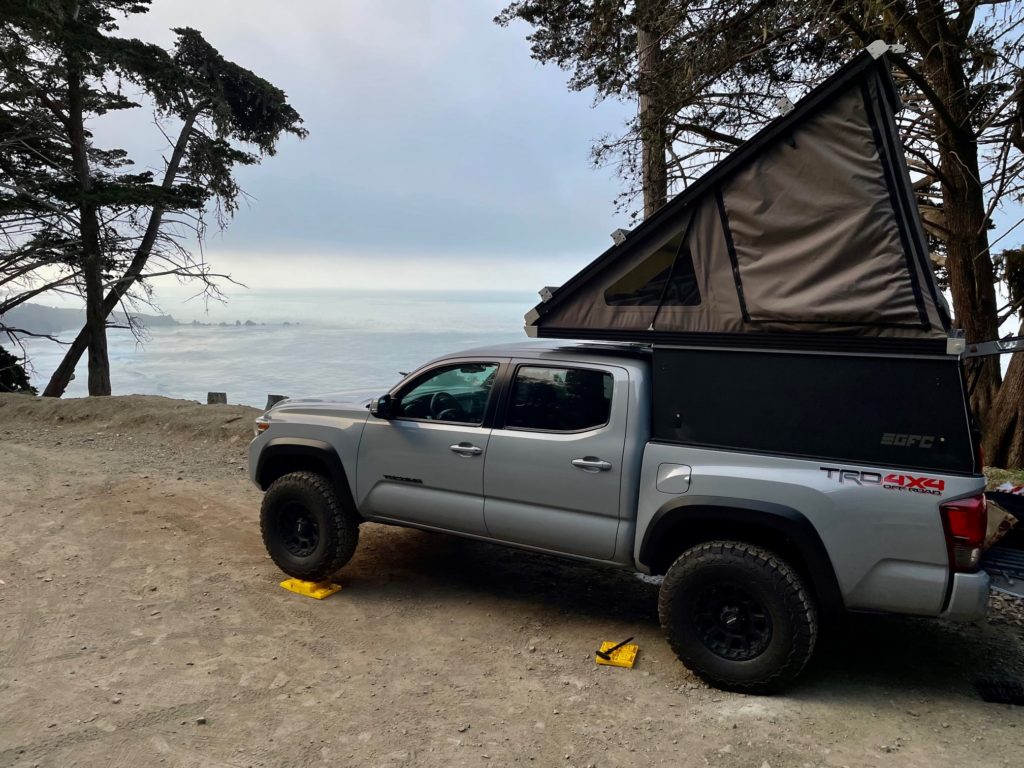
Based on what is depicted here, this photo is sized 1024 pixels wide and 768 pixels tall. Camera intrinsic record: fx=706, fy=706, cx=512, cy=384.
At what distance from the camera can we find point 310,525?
5.21m

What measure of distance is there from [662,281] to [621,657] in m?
2.22

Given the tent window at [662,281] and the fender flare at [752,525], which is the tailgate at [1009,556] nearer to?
the fender flare at [752,525]

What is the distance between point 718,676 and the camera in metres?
3.72

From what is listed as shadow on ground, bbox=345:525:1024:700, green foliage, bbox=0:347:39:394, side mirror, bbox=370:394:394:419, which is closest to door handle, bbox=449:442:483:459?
side mirror, bbox=370:394:394:419

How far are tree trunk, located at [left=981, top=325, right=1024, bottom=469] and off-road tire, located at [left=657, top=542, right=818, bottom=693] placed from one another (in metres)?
7.90

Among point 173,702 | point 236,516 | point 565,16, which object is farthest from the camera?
point 565,16

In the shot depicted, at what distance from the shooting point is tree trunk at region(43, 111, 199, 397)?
737 inches

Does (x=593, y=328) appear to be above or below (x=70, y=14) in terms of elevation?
below

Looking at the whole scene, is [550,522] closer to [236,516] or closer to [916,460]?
[916,460]

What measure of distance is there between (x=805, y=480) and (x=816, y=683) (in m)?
1.21

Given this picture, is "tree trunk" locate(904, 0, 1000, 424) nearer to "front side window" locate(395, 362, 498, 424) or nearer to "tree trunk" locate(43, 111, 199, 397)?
"front side window" locate(395, 362, 498, 424)

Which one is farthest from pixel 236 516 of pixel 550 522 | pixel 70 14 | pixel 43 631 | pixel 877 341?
pixel 70 14

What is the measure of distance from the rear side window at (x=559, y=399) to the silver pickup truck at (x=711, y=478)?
12 mm

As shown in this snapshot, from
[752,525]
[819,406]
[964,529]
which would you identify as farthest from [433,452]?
[964,529]
